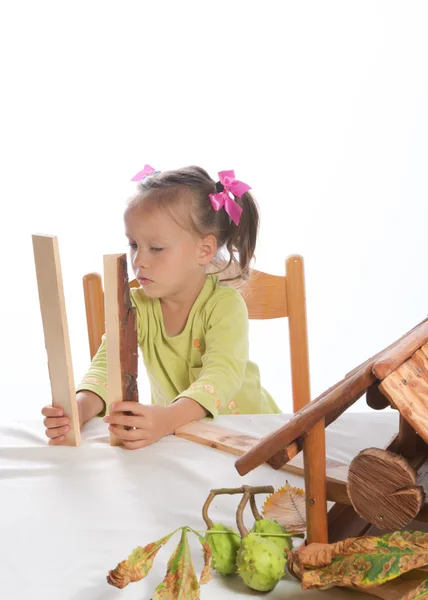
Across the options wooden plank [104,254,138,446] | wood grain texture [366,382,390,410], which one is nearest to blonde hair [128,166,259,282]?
wooden plank [104,254,138,446]

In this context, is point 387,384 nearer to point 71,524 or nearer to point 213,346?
point 71,524

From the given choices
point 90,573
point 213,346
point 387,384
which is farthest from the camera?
point 213,346

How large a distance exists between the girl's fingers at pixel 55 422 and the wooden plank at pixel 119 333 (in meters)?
0.06

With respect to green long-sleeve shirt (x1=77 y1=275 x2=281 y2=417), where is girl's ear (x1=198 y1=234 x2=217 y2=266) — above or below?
above

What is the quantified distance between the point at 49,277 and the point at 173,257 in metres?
0.42

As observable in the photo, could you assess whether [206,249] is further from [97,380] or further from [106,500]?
[106,500]

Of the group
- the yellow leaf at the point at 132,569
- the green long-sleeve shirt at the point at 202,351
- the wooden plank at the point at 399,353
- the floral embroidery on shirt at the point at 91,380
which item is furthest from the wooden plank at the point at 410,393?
the floral embroidery on shirt at the point at 91,380

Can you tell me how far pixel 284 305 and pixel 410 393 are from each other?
3.14 feet

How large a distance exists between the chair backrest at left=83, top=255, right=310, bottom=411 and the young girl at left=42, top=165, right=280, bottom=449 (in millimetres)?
51

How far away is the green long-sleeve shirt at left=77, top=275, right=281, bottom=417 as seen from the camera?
1287 millimetres

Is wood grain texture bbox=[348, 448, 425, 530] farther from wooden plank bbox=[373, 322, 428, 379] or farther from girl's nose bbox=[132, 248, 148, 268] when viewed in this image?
girl's nose bbox=[132, 248, 148, 268]

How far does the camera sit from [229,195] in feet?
4.67

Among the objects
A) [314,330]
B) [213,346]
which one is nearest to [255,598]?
[213,346]

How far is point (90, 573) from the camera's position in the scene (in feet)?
2.26
